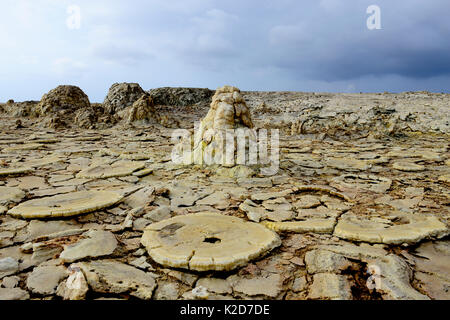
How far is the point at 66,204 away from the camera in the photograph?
2910 mm

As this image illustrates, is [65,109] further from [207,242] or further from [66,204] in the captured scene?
[207,242]

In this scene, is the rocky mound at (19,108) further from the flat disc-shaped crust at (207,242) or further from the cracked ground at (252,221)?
the flat disc-shaped crust at (207,242)

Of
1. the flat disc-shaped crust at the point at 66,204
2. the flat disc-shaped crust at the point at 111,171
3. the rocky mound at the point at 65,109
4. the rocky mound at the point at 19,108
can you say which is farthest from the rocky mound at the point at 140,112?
the flat disc-shaped crust at the point at 66,204

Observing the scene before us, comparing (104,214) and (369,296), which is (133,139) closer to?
(104,214)

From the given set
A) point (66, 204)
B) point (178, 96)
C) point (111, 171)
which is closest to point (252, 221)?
point (66, 204)

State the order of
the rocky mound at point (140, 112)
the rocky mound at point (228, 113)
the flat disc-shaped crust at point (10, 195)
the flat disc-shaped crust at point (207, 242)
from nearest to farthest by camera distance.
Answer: the flat disc-shaped crust at point (207, 242) < the flat disc-shaped crust at point (10, 195) < the rocky mound at point (228, 113) < the rocky mound at point (140, 112)

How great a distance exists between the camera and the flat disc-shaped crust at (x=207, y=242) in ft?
6.21

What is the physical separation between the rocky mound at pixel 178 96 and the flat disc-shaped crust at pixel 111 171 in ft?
37.0

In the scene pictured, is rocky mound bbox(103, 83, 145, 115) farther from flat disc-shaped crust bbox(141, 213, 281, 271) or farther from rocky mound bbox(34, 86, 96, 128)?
flat disc-shaped crust bbox(141, 213, 281, 271)

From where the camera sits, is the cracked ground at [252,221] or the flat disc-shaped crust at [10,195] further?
the flat disc-shaped crust at [10,195]

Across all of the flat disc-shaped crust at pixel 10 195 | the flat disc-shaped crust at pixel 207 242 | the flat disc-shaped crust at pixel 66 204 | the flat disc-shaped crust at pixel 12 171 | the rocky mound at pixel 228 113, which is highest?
the rocky mound at pixel 228 113

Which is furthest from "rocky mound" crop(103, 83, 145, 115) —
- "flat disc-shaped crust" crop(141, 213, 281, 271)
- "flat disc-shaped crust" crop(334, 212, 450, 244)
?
"flat disc-shaped crust" crop(334, 212, 450, 244)

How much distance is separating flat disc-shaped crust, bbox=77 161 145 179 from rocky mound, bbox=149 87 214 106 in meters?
11.3

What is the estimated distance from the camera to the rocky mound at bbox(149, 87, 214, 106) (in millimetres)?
15664
